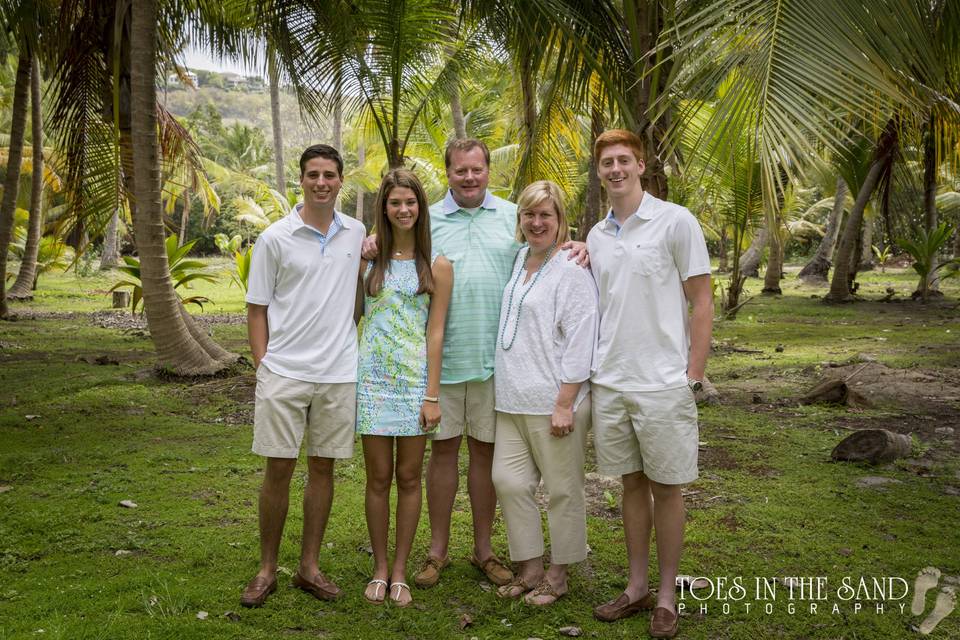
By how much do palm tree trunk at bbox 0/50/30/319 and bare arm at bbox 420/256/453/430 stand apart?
10224 mm

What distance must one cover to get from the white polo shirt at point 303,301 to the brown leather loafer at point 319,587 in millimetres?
938

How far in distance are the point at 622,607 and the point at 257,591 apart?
1574 mm

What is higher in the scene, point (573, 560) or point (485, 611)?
point (573, 560)

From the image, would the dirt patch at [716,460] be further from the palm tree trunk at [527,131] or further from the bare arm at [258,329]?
the palm tree trunk at [527,131]

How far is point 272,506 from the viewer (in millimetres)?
3732

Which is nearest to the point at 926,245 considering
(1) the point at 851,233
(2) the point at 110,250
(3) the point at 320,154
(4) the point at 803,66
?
(1) the point at 851,233

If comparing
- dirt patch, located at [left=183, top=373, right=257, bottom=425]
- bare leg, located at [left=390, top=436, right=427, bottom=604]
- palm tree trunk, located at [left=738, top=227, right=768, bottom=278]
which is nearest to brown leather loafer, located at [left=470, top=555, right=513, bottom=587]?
bare leg, located at [left=390, top=436, right=427, bottom=604]

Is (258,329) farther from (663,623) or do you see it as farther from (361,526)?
(663,623)

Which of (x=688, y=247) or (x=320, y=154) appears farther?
(x=320, y=154)

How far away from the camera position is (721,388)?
8766 mm

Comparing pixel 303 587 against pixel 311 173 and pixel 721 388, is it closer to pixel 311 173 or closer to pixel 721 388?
pixel 311 173

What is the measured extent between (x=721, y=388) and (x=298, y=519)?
17.3 ft

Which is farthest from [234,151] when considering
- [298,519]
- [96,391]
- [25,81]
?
[298,519]

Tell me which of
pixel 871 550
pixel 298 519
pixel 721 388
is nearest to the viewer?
pixel 871 550
